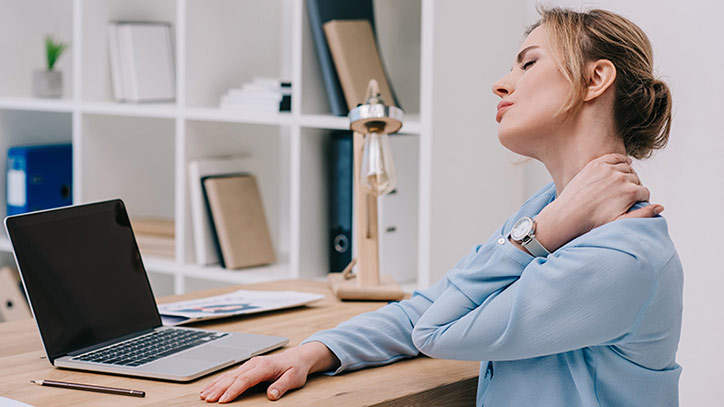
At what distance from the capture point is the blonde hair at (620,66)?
1.25 meters

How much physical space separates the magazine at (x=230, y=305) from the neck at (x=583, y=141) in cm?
71

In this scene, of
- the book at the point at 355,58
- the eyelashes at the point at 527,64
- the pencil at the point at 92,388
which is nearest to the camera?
the pencil at the point at 92,388

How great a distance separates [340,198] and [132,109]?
0.74 meters

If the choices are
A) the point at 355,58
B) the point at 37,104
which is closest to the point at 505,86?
the point at 355,58

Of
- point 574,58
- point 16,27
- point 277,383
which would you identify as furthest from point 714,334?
point 16,27

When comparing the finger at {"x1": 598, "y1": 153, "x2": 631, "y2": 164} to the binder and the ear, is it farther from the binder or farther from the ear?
the binder

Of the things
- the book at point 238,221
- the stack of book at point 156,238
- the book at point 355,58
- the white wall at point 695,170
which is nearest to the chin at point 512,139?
the white wall at point 695,170

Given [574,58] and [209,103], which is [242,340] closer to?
[574,58]

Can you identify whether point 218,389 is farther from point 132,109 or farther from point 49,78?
point 49,78

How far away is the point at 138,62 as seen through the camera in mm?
2869

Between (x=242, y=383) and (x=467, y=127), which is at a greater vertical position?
(x=467, y=127)

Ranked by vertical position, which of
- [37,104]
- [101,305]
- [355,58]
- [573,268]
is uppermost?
[355,58]

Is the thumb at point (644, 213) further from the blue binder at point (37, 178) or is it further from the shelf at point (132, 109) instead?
the blue binder at point (37, 178)

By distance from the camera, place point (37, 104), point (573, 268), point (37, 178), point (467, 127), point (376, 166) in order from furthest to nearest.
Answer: point (37, 178)
point (37, 104)
point (467, 127)
point (376, 166)
point (573, 268)
